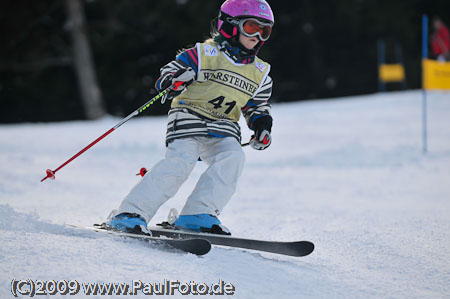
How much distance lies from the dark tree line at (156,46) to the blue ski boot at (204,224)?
46.8 feet

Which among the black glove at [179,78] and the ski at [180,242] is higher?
the black glove at [179,78]

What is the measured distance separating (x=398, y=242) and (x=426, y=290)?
0.96 metres

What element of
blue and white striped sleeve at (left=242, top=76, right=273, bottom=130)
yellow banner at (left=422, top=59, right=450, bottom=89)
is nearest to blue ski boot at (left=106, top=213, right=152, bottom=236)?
blue and white striped sleeve at (left=242, top=76, right=273, bottom=130)

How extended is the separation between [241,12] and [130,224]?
150 cm

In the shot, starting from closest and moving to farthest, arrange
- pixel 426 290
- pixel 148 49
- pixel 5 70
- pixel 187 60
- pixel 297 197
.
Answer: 1. pixel 426 290
2. pixel 187 60
3. pixel 297 197
4. pixel 5 70
5. pixel 148 49

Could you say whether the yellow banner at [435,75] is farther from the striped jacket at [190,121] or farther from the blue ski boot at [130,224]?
the blue ski boot at [130,224]

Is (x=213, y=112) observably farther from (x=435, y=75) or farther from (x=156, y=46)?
(x=156, y=46)

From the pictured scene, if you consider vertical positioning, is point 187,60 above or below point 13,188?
above

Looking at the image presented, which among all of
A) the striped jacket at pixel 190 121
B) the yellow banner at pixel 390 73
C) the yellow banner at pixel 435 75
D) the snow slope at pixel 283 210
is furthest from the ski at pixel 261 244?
the yellow banner at pixel 390 73

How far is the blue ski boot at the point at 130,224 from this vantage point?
122 inches

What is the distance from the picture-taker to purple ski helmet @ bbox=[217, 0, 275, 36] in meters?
3.54

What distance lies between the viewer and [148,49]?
20.8 meters

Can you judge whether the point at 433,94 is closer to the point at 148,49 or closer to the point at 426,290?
the point at 148,49

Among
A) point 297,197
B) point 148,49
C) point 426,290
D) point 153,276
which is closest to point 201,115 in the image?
point 153,276
